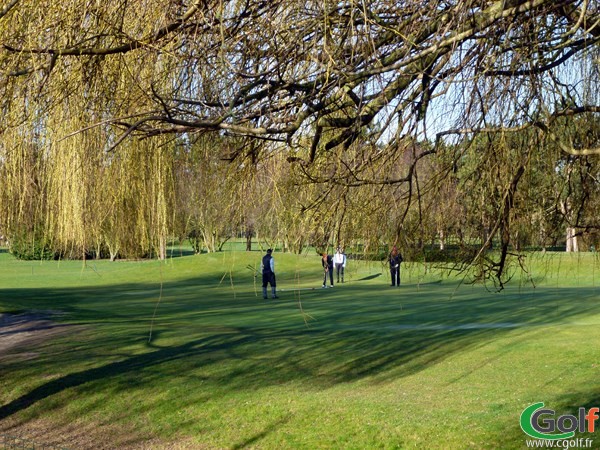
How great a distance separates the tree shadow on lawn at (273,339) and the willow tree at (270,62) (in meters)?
7.90

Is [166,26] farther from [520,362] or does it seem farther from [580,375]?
[520,362]

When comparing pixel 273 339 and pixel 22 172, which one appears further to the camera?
pixel 273 339

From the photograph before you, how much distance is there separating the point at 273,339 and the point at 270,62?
12584 millimetres

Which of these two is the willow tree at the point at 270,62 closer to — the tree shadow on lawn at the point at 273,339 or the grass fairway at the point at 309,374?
the grass fairway at the point at 309,374

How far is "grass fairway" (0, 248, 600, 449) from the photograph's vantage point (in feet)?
31.7

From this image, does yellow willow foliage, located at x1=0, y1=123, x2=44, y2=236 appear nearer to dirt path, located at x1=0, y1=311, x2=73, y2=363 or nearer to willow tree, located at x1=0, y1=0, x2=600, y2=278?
willow tree, located at x1=0, y1=0, x2=600, y2=278

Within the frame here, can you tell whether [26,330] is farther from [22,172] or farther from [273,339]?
[22,172]

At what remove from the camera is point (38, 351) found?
15156 mm

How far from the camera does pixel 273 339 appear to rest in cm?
1655

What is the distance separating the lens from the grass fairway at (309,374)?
9656mm

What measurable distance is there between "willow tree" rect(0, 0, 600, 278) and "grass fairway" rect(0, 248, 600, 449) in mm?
879

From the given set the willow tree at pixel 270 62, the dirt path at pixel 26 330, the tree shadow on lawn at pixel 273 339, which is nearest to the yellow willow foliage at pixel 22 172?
the willow tree at pixel 270 62

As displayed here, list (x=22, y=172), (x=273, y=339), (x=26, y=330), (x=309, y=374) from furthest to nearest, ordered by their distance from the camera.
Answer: (x=26, y=330)
(x=273, y=339)
(x=309, y=374)
(x=22, y=172)

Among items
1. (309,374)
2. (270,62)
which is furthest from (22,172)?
(309,374)
